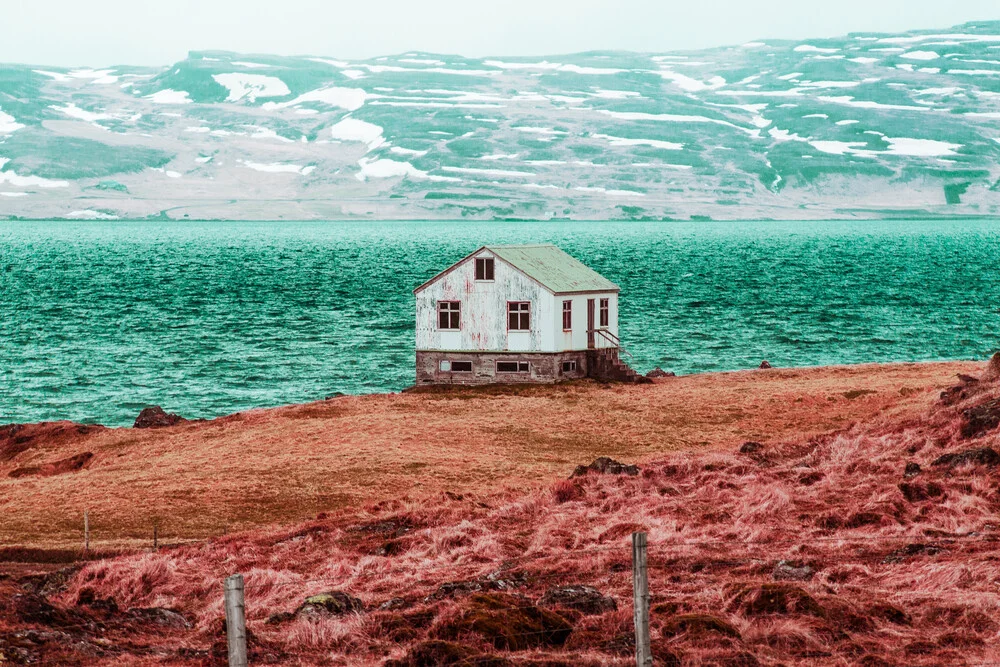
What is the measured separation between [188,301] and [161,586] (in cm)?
11040

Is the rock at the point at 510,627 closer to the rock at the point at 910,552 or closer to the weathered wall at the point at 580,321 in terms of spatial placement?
the rock at the point at 910,552

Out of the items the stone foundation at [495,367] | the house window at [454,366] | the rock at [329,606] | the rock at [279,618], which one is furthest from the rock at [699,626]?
the house window at [454,366]

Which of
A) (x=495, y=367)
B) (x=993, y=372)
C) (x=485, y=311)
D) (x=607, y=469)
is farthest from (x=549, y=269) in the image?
(x=607, y=469)

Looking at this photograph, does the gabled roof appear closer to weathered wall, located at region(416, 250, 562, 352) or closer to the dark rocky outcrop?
weathered wall, located at region(416, 250, 562, 352)

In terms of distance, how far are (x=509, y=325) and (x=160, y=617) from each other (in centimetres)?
3638

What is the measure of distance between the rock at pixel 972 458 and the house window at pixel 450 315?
29592mm

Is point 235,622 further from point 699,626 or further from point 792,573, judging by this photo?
point 792,573

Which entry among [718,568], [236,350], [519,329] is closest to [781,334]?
[236,350]

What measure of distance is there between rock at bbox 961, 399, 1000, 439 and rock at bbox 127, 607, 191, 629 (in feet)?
68.8

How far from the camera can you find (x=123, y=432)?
4759cm

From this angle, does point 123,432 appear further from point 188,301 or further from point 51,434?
point 188,301

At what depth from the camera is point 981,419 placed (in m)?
33.0

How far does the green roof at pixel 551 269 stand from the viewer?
56156 mm

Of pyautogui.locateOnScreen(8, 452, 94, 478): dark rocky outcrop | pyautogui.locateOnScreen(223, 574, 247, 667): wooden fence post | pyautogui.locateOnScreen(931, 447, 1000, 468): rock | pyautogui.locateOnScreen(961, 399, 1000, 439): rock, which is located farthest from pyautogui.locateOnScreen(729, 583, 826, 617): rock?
pyautogui.locateOnScreen(8, 452, 94, 478): dark rocky outcrop
